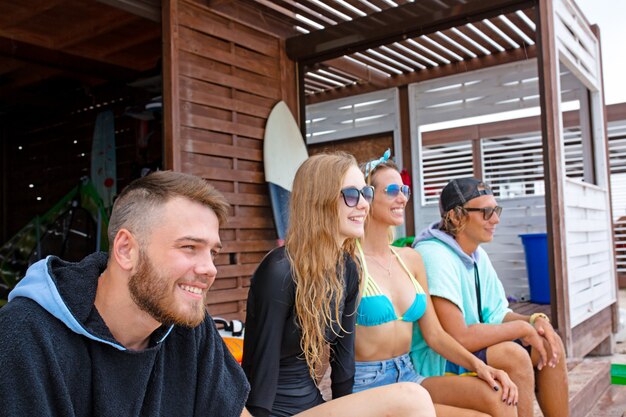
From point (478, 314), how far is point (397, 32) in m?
3.28

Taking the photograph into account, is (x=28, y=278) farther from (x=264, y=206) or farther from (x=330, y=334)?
(x=264, y=206)

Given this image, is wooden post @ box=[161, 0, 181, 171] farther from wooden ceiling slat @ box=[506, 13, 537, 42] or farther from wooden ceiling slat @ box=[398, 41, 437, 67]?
wooden ceiling slat @ box=[506, 13, 537, 42]

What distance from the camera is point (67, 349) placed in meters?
1.31

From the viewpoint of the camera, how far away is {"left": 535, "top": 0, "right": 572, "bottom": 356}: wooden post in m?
4.83

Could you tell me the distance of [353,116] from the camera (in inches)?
355

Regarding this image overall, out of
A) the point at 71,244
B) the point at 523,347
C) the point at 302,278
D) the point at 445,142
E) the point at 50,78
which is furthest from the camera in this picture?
the point at 445,142

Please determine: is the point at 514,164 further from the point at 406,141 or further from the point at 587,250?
the point at 587,250

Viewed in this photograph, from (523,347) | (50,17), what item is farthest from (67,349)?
(50,17)

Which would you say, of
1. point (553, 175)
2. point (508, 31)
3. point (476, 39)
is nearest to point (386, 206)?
point (553, 175)

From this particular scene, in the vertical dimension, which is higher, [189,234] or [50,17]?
[50,17]

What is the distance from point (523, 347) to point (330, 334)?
1.29 m

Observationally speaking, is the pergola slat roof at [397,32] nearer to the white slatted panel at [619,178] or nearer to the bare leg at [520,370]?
the bare leg at [520,370]

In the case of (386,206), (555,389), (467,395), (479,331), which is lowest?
(555,389)

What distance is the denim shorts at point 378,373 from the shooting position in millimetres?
2465
